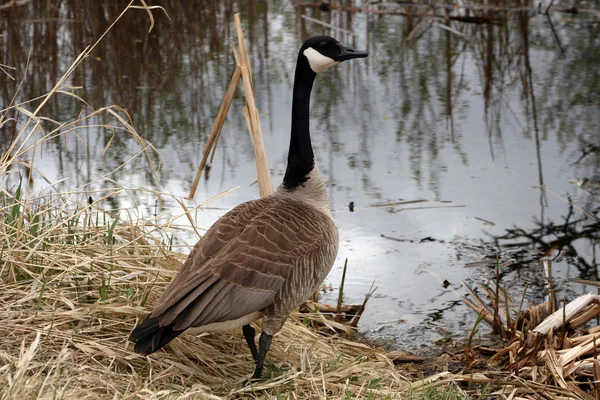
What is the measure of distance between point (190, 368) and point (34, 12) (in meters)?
8.17

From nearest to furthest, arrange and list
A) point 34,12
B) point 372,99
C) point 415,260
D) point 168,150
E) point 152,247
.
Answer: point 152,247
point 415,260
point 168,150
point 372,99
point 34,12

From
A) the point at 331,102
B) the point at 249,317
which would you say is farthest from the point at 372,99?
the point at 249,317

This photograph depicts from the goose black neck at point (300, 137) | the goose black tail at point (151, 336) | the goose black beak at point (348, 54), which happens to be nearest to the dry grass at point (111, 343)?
the goose black tail at point (151, 336)

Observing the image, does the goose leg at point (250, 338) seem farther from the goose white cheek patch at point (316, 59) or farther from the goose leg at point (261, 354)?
the goose white cheek patch at point (316, 59)

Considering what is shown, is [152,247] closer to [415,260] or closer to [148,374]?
[148,374]

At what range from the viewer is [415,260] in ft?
17.2

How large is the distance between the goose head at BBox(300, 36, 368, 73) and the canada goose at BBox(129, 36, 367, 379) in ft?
1.52

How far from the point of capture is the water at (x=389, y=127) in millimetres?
5242

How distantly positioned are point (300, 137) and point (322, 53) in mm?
449

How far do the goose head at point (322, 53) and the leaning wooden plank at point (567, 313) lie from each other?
1.63 metres

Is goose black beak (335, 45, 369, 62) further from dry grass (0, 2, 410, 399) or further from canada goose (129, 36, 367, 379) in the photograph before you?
dry grass (0, 2, 410, 399)

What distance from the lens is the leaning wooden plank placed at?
4.00 metres

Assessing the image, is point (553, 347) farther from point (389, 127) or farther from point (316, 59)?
point (389, 127)

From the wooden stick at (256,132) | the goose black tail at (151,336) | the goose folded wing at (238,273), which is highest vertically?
the wooden stick at (256,132)
